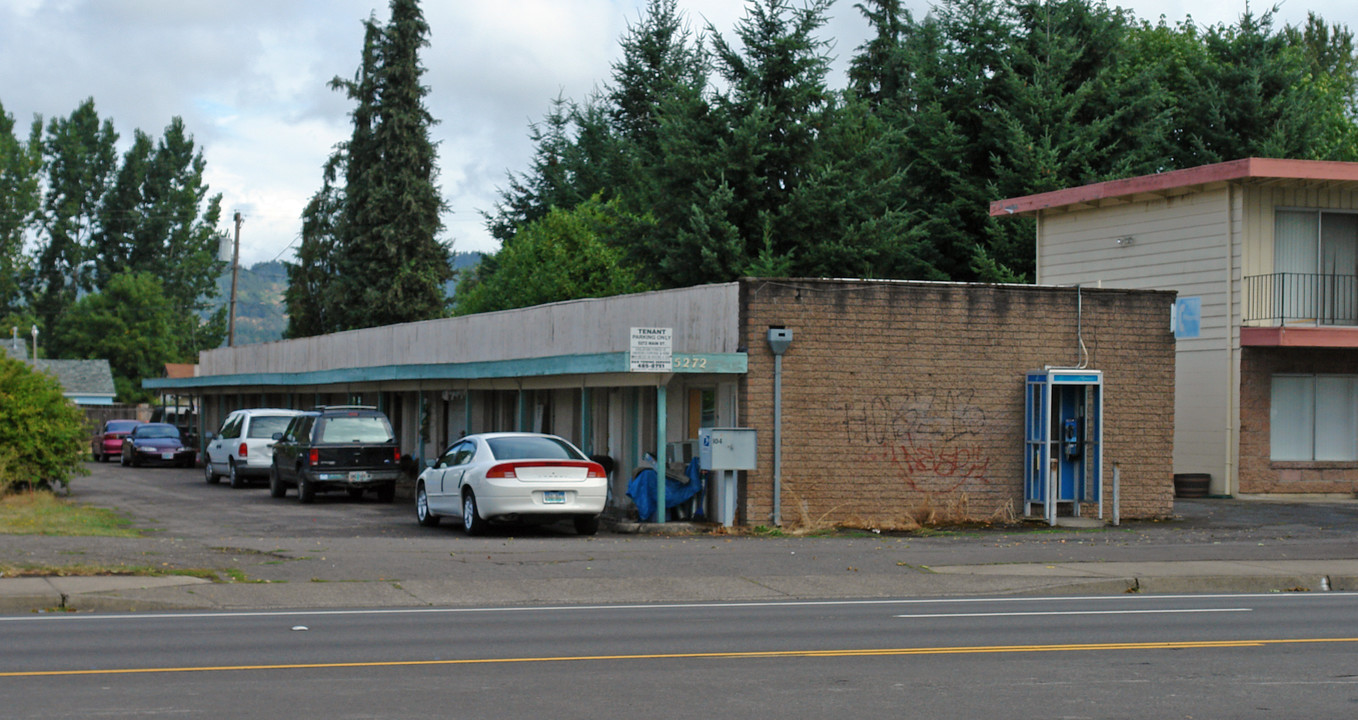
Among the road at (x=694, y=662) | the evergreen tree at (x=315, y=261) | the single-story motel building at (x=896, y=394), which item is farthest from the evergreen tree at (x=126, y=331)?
the road at (x=694, y=662)

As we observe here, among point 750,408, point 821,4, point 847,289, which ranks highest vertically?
point 821,4

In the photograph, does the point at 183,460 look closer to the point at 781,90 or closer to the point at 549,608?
the point at 781,90

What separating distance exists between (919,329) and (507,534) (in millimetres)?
7047

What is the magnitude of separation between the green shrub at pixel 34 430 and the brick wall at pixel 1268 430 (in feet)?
72.6

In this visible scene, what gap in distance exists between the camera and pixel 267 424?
31.9 m

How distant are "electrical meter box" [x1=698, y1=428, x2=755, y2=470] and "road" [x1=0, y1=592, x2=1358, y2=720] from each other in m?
6.31

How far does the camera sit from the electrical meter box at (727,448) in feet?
66.6

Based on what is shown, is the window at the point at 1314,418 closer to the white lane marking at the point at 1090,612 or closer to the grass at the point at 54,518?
the white lane marking at the point at 1090,612

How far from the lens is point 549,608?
14.0 metres

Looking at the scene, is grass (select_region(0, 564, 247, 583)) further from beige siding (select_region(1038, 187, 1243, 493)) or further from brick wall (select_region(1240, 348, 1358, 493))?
brick wall (select_region(1240, 348, 1358, 493))

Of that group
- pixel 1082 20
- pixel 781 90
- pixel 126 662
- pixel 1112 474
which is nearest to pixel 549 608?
pixel 126 662

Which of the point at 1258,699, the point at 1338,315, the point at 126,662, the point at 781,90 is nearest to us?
the point at 1258,699

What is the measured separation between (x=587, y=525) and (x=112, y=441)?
34.5m

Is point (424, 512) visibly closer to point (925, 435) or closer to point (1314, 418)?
point (925, 435)
